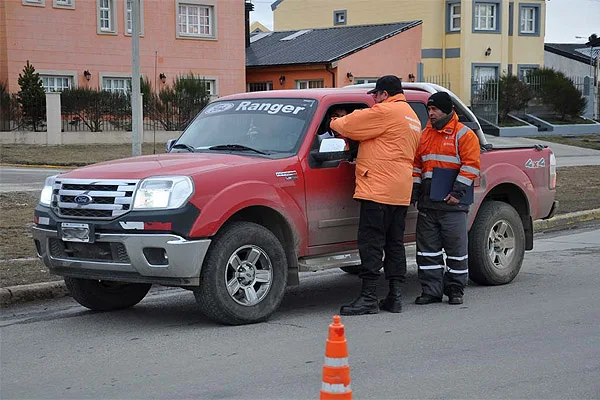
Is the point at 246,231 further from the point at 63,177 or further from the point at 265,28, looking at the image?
the point at 265,28

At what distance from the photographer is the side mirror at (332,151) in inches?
309

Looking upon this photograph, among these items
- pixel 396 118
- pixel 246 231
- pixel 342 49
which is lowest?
pixel 246 231

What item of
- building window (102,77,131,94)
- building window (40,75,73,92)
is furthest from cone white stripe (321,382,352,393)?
building window (102,77,131,94)

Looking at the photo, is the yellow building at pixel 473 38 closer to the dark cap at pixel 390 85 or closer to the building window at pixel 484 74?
the building window at pixel 484 74

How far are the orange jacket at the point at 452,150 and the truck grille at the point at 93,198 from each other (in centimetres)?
273

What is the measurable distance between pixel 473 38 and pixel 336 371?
141 ft

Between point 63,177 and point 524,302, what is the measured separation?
4220 millimetres

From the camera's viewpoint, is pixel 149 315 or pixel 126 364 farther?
pixel 149 315

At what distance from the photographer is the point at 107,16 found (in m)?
35.8

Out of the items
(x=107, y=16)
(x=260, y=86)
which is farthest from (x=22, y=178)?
(x=260, y=86)

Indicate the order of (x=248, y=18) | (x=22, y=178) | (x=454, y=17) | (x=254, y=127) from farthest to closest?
(x=248, y=18) < (x=454, y=17) < (x=22, y=178) < (x=254, y=127)

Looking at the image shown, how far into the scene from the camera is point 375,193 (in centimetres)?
787

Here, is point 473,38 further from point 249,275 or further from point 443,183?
point 249,275

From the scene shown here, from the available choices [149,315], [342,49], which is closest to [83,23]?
[342,49]
